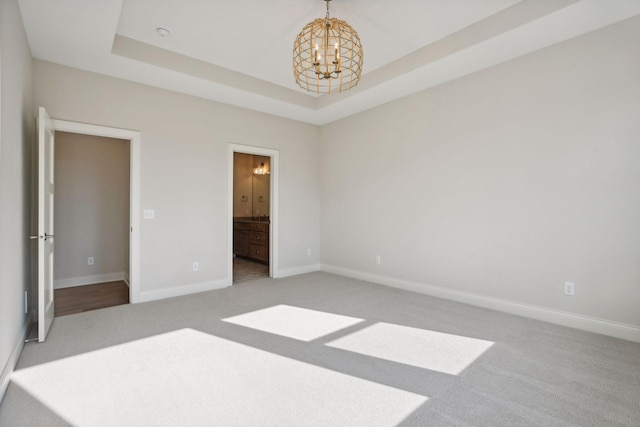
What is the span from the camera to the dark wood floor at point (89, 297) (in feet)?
12.3

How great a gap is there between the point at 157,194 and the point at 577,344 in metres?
4.67

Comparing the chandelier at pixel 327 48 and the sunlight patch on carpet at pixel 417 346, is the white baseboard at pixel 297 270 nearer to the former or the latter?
the sunlight patch on carpet at pixel 417 346

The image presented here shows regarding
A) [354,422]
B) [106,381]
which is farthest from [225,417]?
[106,381]

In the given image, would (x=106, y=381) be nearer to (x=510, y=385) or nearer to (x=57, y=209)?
(x=510, y=385)

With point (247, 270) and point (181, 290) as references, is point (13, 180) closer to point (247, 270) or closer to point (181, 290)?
point (181, 290)

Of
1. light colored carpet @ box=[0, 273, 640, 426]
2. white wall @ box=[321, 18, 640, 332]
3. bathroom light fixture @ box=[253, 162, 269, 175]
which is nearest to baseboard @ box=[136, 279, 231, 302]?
light colored carpet @ box=[0, 273, 640, 426]

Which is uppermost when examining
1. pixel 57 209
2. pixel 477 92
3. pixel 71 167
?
pixel 477 92

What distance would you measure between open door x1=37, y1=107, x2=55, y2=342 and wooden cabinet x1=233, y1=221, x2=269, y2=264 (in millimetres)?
3528

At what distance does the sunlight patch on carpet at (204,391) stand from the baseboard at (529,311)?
6.78 ft

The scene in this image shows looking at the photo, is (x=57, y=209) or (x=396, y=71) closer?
(x=396, y=71)

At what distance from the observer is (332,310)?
362cm

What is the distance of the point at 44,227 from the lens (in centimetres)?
279

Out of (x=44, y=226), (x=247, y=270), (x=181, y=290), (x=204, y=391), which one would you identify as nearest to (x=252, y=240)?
(x=247, y=270)

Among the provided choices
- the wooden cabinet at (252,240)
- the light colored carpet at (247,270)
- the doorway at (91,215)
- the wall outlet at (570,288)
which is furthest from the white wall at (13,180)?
the wall outlet at (570,288)
